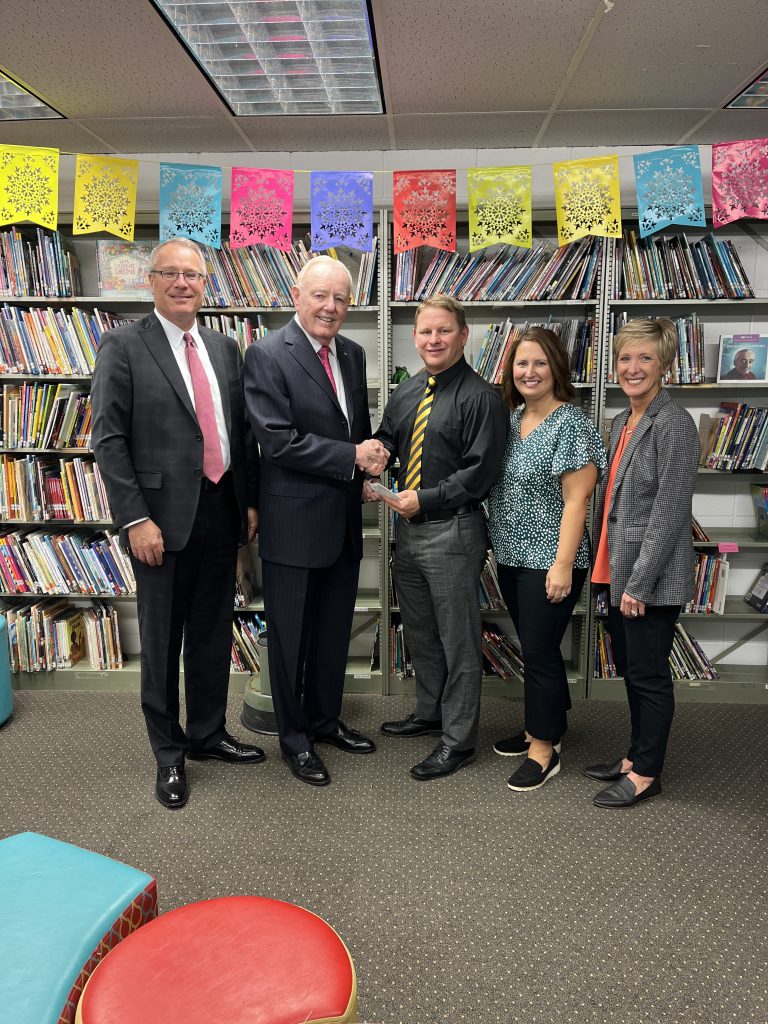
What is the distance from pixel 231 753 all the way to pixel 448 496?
1.27 metres

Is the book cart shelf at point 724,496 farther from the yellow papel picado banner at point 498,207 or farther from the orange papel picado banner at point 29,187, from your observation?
the orange papel picado banner at point 29,187

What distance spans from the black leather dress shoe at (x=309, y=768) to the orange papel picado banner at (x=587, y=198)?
2228 mm

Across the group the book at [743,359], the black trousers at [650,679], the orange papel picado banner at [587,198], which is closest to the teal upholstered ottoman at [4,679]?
the black trousers at [650,679]

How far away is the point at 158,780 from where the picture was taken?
2.37m

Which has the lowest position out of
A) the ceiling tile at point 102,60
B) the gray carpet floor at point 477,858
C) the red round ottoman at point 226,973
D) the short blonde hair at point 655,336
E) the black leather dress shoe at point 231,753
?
the gray carpet floor at point 477,858

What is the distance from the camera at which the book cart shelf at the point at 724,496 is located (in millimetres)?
3037

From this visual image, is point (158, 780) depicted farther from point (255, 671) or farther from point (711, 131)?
point (711, 131)

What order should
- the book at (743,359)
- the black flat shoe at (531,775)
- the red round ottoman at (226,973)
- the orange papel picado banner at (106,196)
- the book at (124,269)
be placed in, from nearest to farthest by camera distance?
the red round ottoman at (226,973)
the black flat shoe at (531,775)
the orange papel picado banner at (106,196)
the book at (743,359)
the book at (124,269)

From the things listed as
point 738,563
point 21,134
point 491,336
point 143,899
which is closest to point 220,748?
point 143,899

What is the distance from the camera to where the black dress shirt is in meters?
2.31

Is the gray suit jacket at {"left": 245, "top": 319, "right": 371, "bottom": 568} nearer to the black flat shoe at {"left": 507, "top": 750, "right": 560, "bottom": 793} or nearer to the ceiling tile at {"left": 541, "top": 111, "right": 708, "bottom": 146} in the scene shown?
the black flat shoe at {"left": 507, "top": 750, "right": 560, "bottom": 793}

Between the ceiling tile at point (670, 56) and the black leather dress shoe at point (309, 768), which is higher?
the ceiling tile at point (670, 56)

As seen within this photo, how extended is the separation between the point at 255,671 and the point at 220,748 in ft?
2.33

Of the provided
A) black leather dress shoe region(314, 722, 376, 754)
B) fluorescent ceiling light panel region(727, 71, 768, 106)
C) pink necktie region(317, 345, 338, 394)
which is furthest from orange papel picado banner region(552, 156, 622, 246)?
black leather dress shoe region(314, 722, 376, 754)
